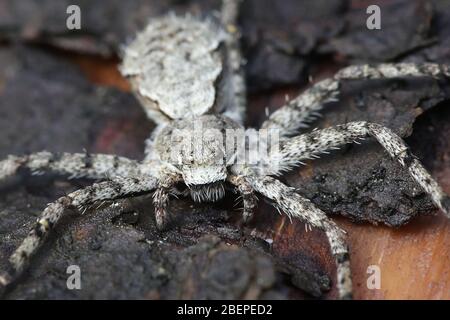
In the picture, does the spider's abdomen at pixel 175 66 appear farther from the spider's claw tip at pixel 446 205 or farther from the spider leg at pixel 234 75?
the spider's claw tip at pixel 446 205

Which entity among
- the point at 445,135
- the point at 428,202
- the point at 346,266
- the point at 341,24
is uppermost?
the point at 341,24

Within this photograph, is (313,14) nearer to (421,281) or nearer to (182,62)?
(182,62)

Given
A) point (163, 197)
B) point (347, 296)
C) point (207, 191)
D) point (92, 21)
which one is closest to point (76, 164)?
point (163, 197)

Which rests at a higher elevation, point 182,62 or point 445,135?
point 182,62

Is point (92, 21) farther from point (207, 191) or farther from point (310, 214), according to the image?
point (310, 214)

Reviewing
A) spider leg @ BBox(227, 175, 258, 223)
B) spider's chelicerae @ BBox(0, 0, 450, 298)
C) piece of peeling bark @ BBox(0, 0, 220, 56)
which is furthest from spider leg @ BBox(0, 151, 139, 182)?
piece of peeling bark @ BBox(0, 0, 220, 56)

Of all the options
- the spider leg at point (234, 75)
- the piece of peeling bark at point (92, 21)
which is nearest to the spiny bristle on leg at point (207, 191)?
the spider leg at point (234, 75)
